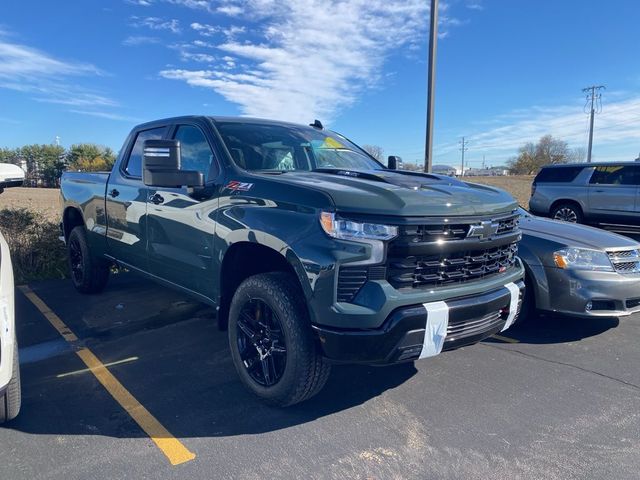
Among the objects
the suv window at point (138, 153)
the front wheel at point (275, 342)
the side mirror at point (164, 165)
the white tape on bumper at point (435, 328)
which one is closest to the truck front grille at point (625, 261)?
the white tape on bumper at point (435, 328)

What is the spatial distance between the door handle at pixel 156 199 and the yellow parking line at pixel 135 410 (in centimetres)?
142

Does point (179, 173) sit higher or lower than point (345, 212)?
higher

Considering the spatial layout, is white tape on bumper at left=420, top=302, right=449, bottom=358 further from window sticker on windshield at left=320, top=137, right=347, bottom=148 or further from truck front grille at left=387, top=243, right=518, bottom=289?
window sticker on windshield at left=320, top=137, right=347, bottom=148

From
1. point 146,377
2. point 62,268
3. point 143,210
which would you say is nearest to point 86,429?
point 146,377

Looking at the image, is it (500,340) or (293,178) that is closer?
(293,178)

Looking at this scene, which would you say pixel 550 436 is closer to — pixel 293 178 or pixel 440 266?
pixel 440 266

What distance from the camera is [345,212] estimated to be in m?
2.75

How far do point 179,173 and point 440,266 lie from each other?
1915mm

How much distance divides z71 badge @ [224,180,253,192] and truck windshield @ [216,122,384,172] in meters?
0.25

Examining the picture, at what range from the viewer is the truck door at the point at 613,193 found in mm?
11844

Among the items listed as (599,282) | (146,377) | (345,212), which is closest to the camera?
(345,212)

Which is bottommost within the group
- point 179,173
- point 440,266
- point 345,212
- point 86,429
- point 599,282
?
point 86,429

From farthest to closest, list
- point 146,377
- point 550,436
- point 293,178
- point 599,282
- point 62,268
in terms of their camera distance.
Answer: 1. point 62,268
2. point 599,282
3. point 146,377
4. point 293,178
5. point 550,436

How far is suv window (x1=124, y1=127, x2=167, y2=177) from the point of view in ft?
15.8
